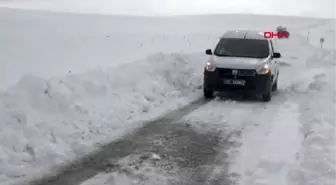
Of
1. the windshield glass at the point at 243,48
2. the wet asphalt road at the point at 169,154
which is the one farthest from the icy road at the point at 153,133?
the windshield glass at the point at 243,48

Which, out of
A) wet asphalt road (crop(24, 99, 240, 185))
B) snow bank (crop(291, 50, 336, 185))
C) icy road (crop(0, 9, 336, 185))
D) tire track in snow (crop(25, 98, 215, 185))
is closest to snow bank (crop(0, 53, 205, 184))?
icy road (crop(0, 9, 336, 185))

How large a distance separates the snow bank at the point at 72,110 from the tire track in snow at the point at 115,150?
0.31 metres

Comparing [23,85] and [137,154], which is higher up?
[23,85]

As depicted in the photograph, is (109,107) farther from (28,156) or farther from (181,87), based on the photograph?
(181,87)

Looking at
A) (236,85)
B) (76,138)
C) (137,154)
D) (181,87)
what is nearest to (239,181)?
(137,154)

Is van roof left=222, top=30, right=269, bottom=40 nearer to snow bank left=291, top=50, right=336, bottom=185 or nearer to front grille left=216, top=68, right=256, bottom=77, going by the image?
front grille left=216, top=68, right=256, bottom=77

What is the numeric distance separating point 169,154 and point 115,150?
88cm

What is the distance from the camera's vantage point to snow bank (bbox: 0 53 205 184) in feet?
20.8

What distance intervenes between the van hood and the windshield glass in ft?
1.37

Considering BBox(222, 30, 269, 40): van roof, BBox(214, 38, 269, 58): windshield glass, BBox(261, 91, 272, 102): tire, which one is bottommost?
BBox(261, 91, 272, 102): tire

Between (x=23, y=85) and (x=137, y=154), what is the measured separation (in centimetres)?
319

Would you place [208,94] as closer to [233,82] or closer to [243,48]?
[233,82]

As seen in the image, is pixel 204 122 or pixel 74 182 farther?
pixel 204 122

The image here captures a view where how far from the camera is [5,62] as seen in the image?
15.8m
